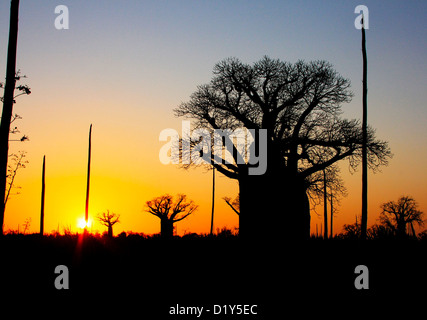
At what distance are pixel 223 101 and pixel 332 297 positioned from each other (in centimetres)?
1147

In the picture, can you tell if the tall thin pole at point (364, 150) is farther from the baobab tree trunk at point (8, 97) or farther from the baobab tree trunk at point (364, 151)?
the baobab tree trunk at point (8, 97)

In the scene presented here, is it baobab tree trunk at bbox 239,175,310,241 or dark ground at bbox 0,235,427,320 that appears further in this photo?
baobab tree trunk at bbox 239,175,310,241

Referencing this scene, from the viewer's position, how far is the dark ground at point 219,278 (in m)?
9.16

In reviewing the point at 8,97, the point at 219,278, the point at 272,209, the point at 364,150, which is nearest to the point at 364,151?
the point at 364,150

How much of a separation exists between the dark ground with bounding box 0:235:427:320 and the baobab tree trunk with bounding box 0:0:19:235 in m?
2.14

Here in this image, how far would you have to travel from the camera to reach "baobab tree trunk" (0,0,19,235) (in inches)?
459

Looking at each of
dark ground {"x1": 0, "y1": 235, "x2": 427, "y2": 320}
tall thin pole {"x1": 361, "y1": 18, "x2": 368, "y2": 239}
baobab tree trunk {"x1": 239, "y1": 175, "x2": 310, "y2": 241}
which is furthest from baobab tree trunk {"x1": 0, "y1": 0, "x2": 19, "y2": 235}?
tall thin pole {"x1": 361, "y1": 18, "x2": 368, "y2": 239}

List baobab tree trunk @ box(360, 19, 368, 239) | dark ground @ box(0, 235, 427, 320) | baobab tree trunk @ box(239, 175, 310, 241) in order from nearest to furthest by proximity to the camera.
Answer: dark ground @ box(0, 235, 427, 320) → baobab tree trunk @ box(360, 19, 368, 239) → baobab tree trunk @ box(239, 175, 310, 241)

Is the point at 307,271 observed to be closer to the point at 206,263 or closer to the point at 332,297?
the point at 332,297

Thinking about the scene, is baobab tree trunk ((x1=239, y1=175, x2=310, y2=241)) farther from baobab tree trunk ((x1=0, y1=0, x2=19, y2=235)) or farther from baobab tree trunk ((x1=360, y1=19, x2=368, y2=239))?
baobab tree trunk ((x1=0, y1=0, x2=19, y2=235))

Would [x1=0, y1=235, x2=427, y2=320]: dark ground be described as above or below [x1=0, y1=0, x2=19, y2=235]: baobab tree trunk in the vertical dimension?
below

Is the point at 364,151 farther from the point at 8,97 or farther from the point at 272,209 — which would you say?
the point at 8,97
